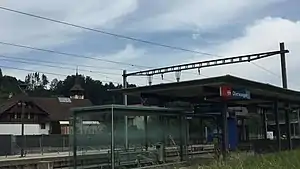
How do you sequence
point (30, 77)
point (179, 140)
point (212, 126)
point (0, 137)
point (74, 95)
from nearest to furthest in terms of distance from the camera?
point (179, 140), point (212, 126), point (0, 137), point (74, 95), point (30, 77)

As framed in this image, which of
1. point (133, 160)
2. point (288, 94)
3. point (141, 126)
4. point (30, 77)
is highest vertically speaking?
point (30, 77)

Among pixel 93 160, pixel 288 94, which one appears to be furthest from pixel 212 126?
pixel 93 160

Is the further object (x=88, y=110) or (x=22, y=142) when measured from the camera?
(x=22, y=142)

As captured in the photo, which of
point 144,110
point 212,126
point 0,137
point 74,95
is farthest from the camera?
point 74,95

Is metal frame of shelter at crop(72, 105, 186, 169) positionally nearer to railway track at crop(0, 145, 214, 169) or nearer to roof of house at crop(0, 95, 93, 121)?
railway track at crop(0, 145, 214, 169)

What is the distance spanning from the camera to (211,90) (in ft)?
72.7

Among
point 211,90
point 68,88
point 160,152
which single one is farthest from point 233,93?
point 68,88

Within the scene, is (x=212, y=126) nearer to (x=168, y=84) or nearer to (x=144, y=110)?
(x=168, y=84)

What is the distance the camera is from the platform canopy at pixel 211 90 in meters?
20.8

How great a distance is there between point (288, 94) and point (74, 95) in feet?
236

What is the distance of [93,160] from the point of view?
17.8m

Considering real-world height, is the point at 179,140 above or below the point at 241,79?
below

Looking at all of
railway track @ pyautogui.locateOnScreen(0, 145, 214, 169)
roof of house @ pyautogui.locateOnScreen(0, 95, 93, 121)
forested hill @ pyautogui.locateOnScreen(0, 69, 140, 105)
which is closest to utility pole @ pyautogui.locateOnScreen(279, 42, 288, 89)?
railway track @ pyautogui.locateOnScreen(0, 145, 214, 169)

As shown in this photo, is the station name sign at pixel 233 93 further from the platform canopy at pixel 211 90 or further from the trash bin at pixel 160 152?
the trash bin at pixel 160 152
